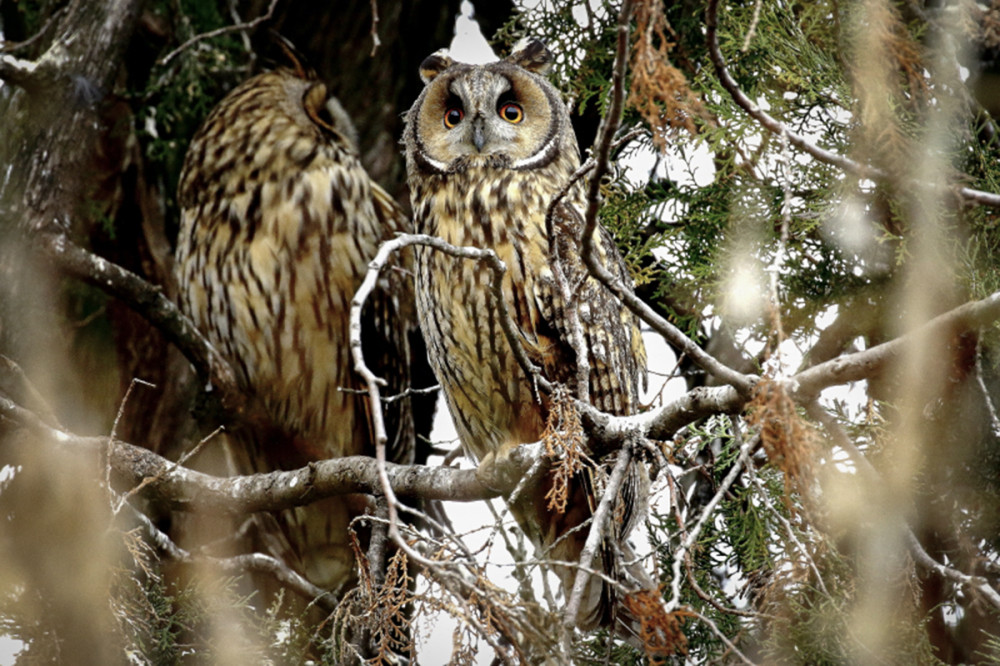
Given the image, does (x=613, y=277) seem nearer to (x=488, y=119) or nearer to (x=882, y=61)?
(x=882, y=61)

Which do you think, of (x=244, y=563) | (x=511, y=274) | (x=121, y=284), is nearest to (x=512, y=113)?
(x=511, y=274)

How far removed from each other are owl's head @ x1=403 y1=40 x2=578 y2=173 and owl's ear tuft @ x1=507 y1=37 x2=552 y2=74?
0.05 meters

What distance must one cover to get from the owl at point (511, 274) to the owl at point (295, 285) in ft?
1.58

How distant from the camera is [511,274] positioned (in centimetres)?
260

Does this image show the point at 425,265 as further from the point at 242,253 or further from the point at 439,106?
the point at 242,253

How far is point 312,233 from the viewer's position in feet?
11.0

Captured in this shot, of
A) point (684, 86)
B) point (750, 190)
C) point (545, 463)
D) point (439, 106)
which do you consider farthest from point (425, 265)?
point (684, 86)

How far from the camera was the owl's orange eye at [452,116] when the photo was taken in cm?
294

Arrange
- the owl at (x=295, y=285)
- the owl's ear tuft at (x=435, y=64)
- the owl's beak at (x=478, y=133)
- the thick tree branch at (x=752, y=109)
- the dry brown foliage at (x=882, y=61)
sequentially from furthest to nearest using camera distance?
the owl at (x=295, y=285) → the owl's ear tuft at (x=435, y=64) → the owl's beak at (x=478, y=133) → the dry brown foliage at (x=882, y=61) → the thick tree branch at (x=752, y=109)

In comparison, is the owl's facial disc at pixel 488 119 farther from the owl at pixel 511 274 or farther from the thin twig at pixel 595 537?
the thin twig at pixel 595 537

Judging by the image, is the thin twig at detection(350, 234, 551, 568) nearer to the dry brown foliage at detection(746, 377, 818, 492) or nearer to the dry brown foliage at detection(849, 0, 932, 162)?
the dry brown foliage at detection(746, 377, 818, 492)

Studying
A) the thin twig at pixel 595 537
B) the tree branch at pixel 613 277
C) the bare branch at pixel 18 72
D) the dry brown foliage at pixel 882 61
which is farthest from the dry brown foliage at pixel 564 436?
the bare branch at pixel 18 72

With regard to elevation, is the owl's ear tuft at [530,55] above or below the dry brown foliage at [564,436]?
above

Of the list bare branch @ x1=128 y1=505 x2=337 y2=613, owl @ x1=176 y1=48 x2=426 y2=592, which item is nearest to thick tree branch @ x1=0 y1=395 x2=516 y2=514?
bare branch @ x1=128 y1=505 x2=337 y2=613
